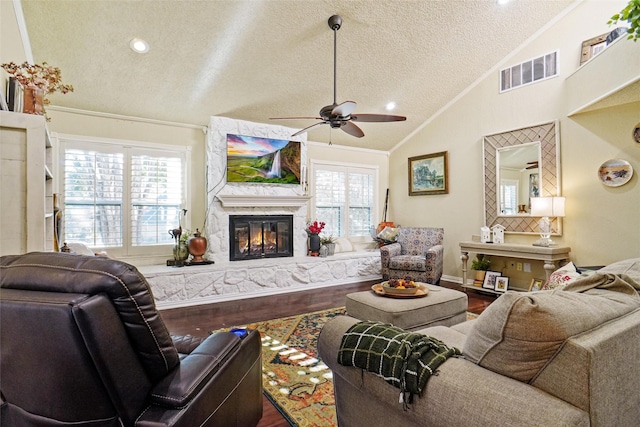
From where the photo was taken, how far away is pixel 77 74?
3.82 meters

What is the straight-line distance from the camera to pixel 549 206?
430 centimetres

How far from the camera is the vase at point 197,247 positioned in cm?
469

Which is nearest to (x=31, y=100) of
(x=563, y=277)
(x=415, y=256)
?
(x=563, y=277)

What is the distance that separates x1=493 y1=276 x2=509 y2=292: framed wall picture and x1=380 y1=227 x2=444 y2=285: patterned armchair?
823 millimetres

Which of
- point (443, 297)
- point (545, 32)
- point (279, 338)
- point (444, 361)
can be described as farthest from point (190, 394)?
point (545, 32)

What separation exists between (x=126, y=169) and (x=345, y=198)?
3.86 meters

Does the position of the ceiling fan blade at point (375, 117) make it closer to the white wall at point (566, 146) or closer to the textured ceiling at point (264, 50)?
the textured ceiling at point (264, 50)

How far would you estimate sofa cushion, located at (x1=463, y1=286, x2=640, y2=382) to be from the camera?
1.02 m

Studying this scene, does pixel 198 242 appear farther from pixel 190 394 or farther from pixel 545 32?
pixel 545 32

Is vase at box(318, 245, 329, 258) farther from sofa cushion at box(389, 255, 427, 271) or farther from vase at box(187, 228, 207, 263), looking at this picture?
vase at box(187, 228, 207, 263)

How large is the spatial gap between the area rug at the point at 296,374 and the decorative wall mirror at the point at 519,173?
3458mm

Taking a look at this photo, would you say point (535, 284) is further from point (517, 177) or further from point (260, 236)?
point (260, 236)

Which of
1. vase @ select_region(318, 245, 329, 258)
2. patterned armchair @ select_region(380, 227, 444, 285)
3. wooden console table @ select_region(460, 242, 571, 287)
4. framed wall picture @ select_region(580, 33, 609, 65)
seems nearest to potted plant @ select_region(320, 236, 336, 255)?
vase @ select_region(318, 245, 329, 258)

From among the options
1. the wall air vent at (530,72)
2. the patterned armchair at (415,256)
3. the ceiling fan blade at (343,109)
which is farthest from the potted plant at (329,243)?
the wall air vent at (530,72)
